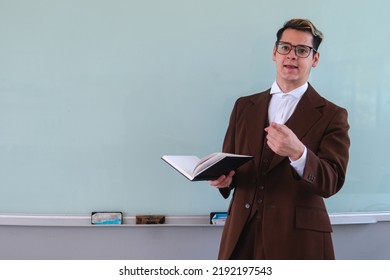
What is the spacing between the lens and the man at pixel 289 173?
1.25 meters

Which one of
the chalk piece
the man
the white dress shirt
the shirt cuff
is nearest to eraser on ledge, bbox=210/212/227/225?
the chalk piece

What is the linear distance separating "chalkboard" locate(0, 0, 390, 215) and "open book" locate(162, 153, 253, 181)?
0.51 m

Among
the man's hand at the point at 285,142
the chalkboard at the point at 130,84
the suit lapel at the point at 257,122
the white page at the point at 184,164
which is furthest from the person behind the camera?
the chalkboard at the point at 130,84

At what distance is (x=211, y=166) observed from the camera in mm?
1168

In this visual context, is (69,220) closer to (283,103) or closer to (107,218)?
(107,218)

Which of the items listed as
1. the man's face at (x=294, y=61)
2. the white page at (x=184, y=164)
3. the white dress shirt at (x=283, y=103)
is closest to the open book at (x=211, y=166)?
the white page at (x=184, y=164)

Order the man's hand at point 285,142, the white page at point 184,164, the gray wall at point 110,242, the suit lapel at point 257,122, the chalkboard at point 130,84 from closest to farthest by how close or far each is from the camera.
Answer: the man's hand at point 285,142 → the white page at point 184,164 → the suit lapel at point 257,122 → the chalkboard at point 130,84 → the gray wall at point 110,242

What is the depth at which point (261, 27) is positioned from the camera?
1.81 meters

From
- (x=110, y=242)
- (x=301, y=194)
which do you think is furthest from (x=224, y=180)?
(x=110, y=242)

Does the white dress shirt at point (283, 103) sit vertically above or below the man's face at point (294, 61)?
below

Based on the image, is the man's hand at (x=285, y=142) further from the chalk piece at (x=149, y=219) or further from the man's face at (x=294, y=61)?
the chalk piece at (x=149, y=219)

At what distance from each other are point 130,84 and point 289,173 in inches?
36.3

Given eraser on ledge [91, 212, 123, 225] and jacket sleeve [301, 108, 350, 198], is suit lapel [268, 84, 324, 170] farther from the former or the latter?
eraser on ledge [91, 212, 123, 225]

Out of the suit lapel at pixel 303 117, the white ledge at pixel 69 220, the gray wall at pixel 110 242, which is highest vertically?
the suit lapel at pixel 303 117
